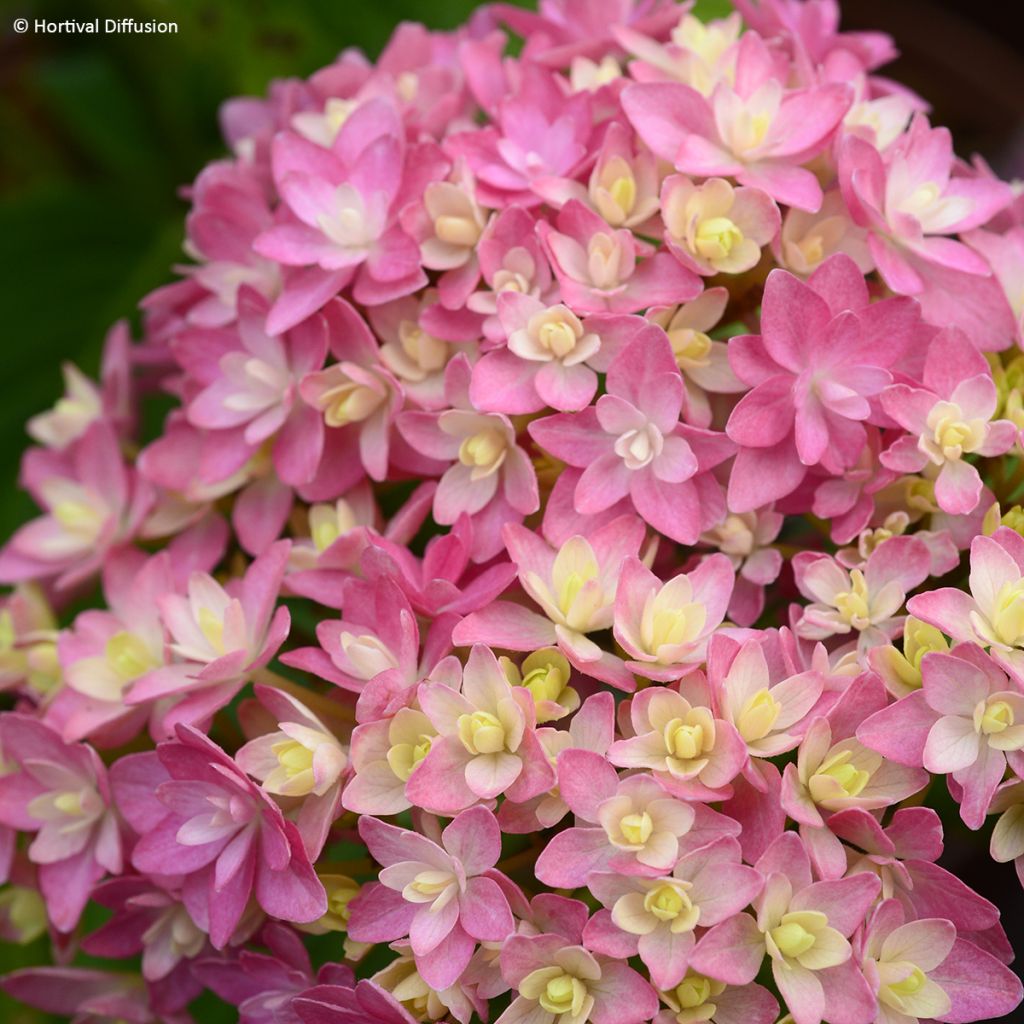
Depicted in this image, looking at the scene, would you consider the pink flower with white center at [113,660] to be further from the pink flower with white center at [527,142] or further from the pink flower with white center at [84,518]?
the pink flower with white center at [527,142]

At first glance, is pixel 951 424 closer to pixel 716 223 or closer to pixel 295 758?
pixel 716 223

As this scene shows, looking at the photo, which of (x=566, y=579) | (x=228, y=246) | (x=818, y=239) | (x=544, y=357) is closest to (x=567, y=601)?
(x=566, y=579)

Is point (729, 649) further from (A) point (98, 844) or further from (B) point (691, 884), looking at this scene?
(A) point (98, 844)

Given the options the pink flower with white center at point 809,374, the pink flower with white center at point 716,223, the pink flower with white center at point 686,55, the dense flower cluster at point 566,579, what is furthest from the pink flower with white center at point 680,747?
the pink flower with white center at point 686,55

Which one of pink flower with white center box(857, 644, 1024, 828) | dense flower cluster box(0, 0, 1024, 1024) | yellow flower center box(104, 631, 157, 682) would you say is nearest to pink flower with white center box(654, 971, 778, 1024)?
dense flower cluster box(0, 0, 1024, 1024)

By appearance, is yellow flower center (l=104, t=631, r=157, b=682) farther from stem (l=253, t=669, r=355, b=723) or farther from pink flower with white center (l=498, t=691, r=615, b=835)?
pink flower with white center (l=498, t=691, r=615, b=835)
